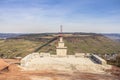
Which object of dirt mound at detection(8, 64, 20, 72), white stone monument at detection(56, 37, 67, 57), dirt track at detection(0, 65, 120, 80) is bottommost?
dirt track at detection(0, 65, 120, 80)

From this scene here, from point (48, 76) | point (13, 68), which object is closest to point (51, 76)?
point (48, 76)

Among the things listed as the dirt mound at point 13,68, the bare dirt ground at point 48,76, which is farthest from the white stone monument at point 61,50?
the bare dirt ground at point 48,76

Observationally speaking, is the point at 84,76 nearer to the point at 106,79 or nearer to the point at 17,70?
the point at 106,79

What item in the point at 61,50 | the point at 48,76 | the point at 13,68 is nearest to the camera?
the point at 48,76

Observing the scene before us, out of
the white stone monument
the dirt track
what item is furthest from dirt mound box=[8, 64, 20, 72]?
the white stone monument

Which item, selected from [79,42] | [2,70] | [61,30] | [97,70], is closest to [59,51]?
[61,30]

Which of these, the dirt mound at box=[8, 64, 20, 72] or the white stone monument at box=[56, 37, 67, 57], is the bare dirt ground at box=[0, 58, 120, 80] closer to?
the dirt mound at box=[8, 64, 20, 72]

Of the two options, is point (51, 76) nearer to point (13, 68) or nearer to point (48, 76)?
point (48, 76)

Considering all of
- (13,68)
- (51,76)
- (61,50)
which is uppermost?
(61,50)

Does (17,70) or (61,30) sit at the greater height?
(61,30)

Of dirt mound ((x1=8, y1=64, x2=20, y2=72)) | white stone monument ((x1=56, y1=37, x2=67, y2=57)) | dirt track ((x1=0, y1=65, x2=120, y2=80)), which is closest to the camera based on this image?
dirt track ((x1=0, y1=65, x2=120, y2=80))

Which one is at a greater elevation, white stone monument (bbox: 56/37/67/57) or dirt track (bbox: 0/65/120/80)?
white stone monument (bbox: 56/37/67/57)
